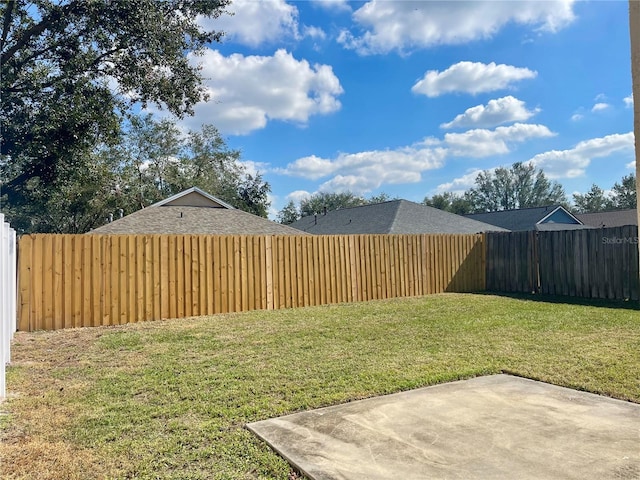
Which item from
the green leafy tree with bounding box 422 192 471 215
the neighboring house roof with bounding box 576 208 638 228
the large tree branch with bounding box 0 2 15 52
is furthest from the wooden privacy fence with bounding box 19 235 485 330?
the green leafy tree with bounding box 422 192 471 215

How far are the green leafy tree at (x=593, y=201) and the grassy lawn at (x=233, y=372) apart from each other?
5397 cm

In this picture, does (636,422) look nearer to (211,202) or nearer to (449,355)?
(449,355)

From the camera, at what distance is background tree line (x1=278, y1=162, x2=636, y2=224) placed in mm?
52812

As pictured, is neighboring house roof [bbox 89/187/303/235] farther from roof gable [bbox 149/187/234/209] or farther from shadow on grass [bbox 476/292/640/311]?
shadow on grass [bbox 476/292/640/311]

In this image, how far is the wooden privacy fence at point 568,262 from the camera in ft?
33.2

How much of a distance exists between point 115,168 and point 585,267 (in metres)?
27.1

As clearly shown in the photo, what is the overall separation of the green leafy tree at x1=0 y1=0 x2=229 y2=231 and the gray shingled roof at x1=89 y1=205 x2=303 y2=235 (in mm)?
2217

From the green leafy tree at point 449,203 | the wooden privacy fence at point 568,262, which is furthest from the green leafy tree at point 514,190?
the wooden privacy fence at point 568,262

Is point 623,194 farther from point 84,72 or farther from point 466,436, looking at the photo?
point 466,436

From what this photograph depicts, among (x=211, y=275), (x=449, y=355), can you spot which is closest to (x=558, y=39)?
(x=449, y=355)

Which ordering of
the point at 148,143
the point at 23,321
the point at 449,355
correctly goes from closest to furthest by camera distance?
the point at 449,355 < the point at 23,321 < the point at 148,143

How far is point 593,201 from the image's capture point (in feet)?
183

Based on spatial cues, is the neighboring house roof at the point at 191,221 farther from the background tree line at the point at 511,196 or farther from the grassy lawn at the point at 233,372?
the background tree line at the point at 511,196

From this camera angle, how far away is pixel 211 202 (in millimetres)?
16672
